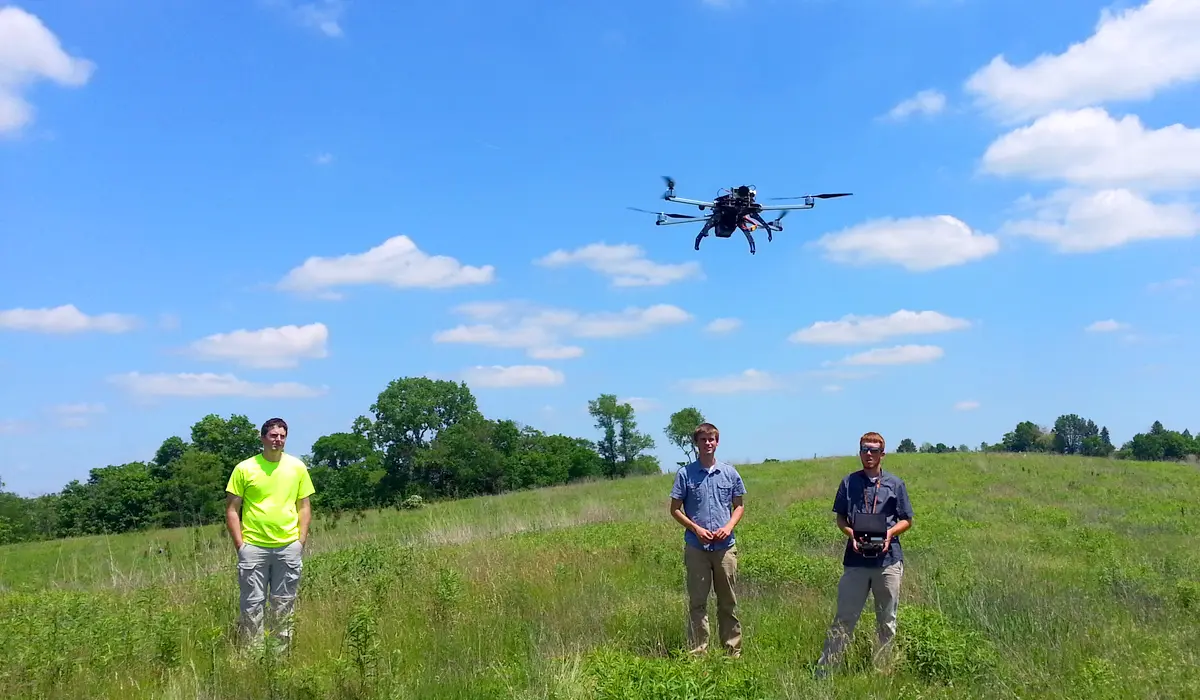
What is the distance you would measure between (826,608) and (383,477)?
7041 cm

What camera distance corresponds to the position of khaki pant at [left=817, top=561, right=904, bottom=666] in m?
5.77

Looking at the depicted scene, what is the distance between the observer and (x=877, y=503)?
5.91 meters

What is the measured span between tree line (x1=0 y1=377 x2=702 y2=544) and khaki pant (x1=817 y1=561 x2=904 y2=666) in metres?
52.3

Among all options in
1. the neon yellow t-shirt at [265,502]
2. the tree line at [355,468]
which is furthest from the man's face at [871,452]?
the tree line at [355,468]

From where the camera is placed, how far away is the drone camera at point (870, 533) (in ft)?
18.8

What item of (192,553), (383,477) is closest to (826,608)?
(192,553)

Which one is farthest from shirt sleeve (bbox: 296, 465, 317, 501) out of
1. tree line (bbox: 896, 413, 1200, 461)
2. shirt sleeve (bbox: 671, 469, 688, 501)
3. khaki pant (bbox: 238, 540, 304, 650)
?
tree line (bbox: 896, 413, 1200, 461)

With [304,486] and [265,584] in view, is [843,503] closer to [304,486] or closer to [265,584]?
[304,486]

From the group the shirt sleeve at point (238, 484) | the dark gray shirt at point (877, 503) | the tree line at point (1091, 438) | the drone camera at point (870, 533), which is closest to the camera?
the drone camera at point (870, 533)

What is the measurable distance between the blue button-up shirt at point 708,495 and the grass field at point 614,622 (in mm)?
949

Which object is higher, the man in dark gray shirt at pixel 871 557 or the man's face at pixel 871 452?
the man's face at pixel 871 452

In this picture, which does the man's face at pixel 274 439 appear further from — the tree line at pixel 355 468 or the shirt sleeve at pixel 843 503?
the tree line at pixel 355 468

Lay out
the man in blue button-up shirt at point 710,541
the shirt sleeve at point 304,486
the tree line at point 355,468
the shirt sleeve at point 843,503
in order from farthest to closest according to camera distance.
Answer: the tree line at point 355,468, the shirt sleeve at point 304,486, the man in blue button-up shirt at point 710,541, the shirt sleeve at point 843,503

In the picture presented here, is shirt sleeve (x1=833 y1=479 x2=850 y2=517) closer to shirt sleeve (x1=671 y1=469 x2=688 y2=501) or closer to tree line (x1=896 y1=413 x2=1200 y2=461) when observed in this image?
shirt sleeve (x1=671 y1=469 x2=688 y2=501)
